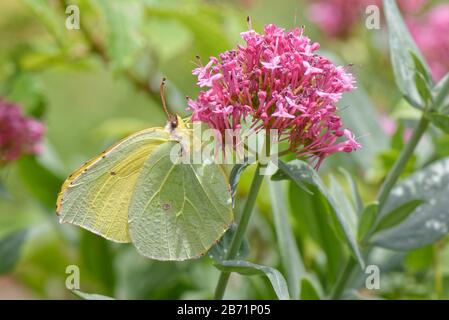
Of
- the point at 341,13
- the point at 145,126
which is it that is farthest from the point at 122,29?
the point at 341,13

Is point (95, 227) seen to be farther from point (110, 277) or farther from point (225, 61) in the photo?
point (110, 277)

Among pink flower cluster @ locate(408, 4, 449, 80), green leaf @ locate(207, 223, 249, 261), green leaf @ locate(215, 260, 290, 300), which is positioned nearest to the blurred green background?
pink flower cluster @ locate(408, 4, 449, 80)

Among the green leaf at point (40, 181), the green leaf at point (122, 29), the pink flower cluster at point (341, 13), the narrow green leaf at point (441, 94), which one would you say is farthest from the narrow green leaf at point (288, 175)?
the pink flower cluster at point (341, 13)

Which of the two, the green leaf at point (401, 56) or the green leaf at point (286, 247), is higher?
the green leaf at point (401, 56)

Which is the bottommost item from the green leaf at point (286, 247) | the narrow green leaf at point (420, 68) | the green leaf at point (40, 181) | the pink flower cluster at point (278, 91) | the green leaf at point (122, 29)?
the green leaf at point (286, 247)

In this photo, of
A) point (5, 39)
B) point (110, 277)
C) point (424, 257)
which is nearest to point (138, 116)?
point (5, 39)

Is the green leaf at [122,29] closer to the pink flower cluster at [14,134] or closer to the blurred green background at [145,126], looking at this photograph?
the blurred green background at [145,126]

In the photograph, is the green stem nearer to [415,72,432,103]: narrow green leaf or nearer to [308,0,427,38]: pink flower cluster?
[415,72,432,103]: narrow green leaf
